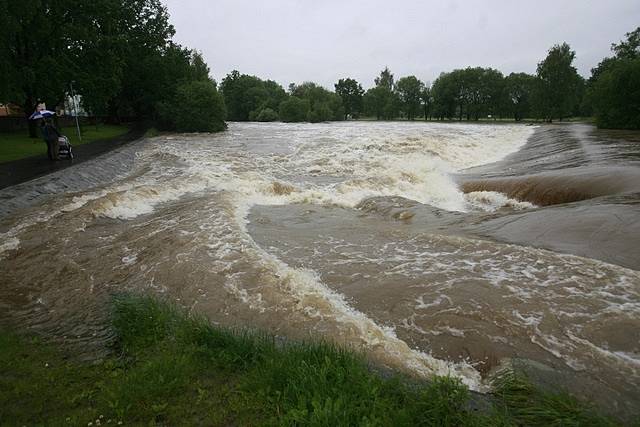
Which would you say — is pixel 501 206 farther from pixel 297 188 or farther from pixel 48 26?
pixel 48 26

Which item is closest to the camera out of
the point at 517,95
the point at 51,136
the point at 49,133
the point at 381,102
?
the point at 49,133

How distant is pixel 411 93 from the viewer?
374ft

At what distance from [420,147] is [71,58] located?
29185 millimetres

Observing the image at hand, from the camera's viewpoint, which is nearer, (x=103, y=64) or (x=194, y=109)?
(x=103, y=64)

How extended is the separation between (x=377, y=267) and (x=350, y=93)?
13717 cm

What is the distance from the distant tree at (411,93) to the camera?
11312 cm

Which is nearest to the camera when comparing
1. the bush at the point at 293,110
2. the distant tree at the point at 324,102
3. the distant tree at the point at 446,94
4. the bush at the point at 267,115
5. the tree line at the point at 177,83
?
the tree line at the point at 177,83

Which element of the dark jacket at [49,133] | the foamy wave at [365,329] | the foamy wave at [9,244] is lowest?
the foamy wave at [365,329]

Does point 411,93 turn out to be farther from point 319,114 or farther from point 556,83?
point 556,83

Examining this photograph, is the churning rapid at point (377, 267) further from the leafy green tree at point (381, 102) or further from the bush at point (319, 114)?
the leafy green tree at point (381, 102)

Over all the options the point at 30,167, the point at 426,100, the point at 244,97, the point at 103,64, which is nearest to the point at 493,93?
the point at 426,100

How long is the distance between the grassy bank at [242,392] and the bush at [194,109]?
49330mm

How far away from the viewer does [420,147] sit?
26.5 meters

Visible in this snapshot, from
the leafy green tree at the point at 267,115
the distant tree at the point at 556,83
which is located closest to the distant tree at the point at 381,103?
the leafy green tree at the point at 267,115
